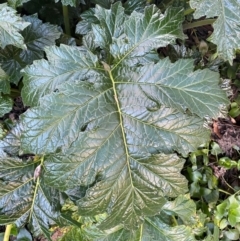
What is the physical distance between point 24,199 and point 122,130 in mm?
383

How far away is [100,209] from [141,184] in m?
0.11

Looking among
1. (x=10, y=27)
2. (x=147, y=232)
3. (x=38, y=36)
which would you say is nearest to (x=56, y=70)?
(x=10, y=27)

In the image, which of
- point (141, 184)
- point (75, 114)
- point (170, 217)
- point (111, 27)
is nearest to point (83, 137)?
point (75, 114)

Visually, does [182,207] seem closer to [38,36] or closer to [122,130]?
[122,130]

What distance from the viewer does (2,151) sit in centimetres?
117

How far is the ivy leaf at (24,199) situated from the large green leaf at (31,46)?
0.28 m

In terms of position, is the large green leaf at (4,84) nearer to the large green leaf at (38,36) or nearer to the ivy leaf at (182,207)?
the large green leaf at (38,36)

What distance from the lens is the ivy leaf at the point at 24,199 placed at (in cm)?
112

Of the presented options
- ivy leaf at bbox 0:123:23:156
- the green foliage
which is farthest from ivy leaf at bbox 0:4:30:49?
ivy leaf at bbox 0:123:23:156

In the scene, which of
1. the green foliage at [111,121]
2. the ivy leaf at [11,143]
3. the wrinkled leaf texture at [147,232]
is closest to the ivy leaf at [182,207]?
the wrinkled leaf texture at [147,232]

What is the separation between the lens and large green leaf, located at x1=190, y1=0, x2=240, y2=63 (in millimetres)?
979

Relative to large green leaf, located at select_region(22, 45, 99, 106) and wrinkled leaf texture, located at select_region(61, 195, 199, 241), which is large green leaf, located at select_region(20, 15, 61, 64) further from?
wrinkled leaf texture, located at select_region(61, 195, 199, 241)

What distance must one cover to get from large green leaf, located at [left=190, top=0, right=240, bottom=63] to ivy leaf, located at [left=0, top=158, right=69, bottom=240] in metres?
0.58

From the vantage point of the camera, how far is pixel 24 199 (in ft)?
3.72
